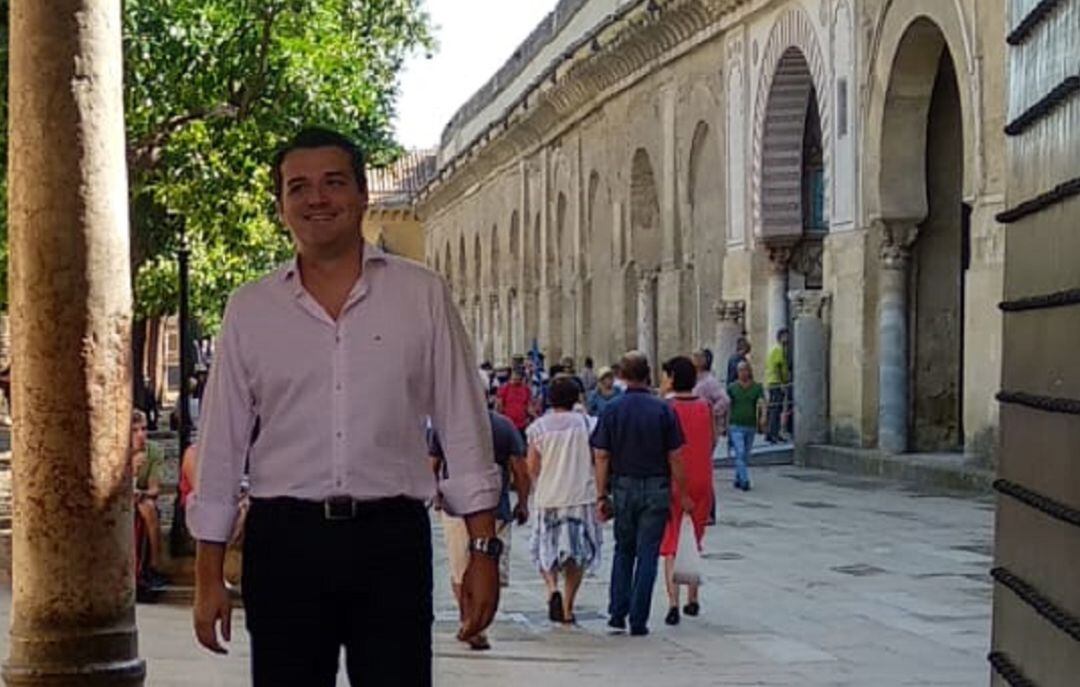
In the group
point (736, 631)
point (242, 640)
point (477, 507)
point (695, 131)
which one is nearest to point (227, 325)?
point (477, 507)

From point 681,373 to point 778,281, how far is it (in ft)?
53.5

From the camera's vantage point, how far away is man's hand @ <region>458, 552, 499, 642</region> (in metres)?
4.31

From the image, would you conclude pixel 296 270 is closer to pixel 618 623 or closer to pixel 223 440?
pixel 223 440

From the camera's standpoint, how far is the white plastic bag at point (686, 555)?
11.3 meters

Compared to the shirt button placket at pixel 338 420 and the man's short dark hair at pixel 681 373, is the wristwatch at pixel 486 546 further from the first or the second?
the man's short dark hair at pixel 681 373

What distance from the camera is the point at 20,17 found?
5633 mm

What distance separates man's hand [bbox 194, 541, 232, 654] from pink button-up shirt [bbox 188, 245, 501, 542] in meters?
0.03

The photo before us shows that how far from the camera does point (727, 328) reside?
96.1ft

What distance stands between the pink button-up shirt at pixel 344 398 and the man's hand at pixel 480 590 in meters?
0.12

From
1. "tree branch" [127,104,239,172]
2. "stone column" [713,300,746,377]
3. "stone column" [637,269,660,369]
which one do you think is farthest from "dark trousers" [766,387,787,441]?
"tree branch" [127,104,239,172]

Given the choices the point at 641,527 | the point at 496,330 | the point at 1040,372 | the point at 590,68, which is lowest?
the point at 641,527

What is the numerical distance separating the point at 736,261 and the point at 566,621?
1798 centimetres

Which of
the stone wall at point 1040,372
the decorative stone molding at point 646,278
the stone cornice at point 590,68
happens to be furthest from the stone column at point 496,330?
the stone wall at point 1040,372

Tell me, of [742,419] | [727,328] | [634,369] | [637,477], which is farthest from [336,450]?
[727,328]
